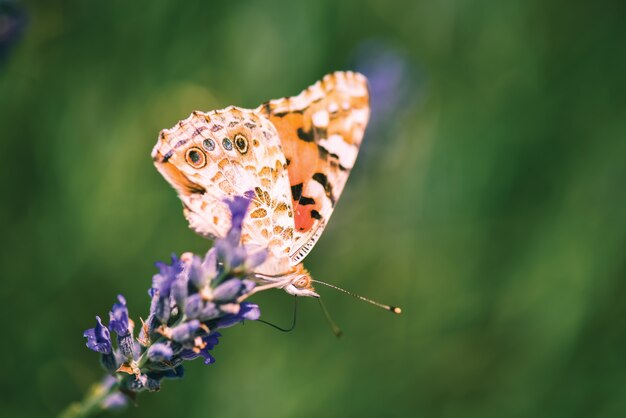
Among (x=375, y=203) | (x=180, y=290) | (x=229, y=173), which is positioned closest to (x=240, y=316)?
(x=180, y=290)

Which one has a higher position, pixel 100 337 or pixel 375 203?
pixel 100 337

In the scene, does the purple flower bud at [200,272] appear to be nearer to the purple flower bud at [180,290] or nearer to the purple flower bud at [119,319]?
the purple flower bud at [180,290]

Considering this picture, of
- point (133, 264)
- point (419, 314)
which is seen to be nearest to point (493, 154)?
point (419, 314)

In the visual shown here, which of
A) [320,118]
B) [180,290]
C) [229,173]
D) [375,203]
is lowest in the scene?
[375,203]

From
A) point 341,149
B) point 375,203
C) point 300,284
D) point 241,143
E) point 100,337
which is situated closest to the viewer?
point 100,337

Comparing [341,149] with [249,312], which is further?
[341,149]

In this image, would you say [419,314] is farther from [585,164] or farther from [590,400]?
[585,164]

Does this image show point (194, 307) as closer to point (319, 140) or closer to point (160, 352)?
point (160, 352)

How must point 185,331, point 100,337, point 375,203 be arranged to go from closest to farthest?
point 185,331 → point 100,337 → point 375,203
